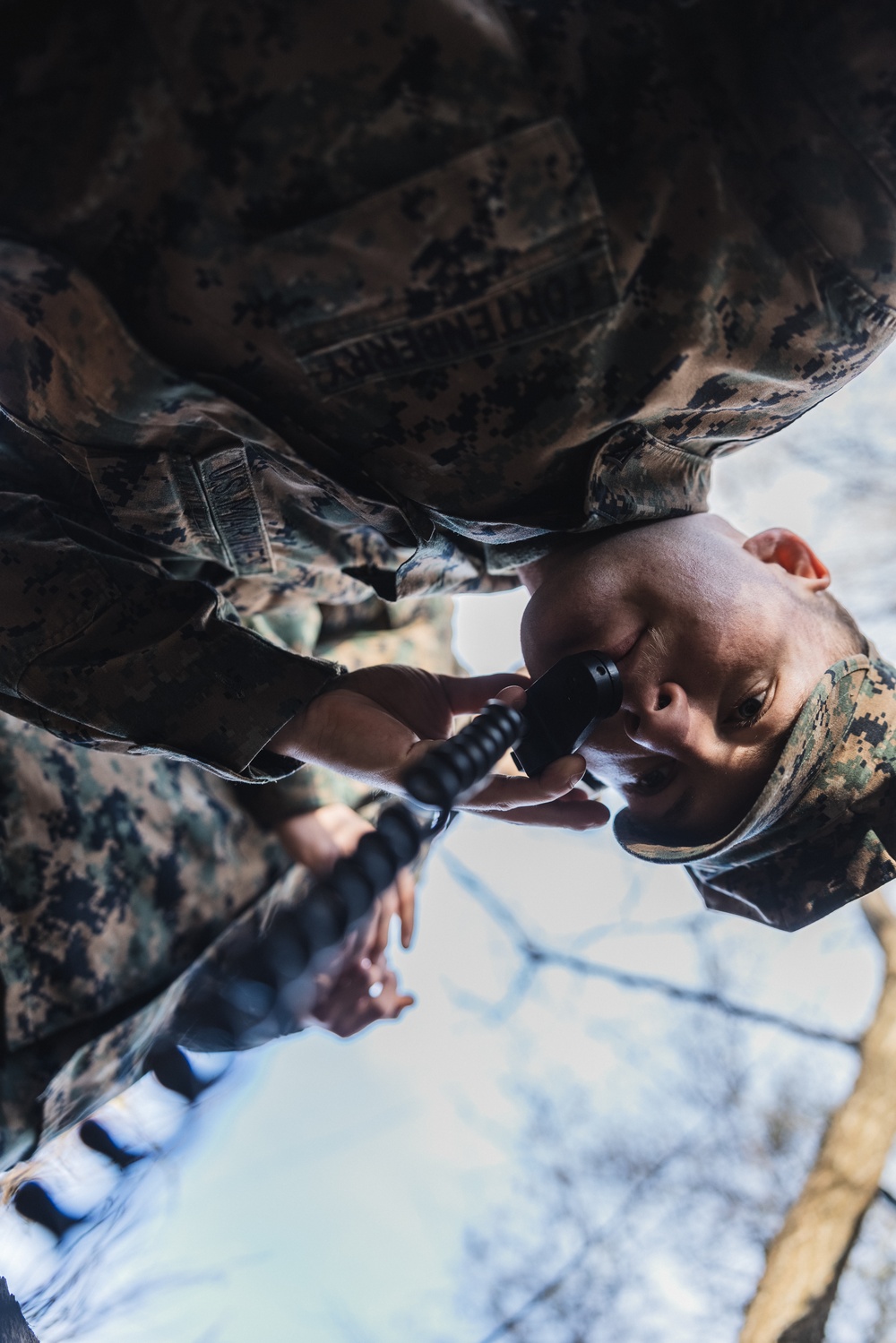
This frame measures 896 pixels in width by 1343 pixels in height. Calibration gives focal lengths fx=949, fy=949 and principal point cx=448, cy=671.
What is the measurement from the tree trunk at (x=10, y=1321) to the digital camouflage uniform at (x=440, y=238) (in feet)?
2.78

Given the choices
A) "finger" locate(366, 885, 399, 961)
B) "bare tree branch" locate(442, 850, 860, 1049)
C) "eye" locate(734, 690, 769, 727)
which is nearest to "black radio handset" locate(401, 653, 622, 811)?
"eye" locate(734, 690, 769, 727)

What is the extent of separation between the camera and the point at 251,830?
55.2 inches

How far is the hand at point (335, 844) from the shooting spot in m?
1.29

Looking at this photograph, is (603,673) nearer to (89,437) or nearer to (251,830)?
(89,437)

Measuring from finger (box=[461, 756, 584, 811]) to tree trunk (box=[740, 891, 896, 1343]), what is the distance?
1645mm

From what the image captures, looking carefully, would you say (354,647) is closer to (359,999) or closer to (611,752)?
(359,999)

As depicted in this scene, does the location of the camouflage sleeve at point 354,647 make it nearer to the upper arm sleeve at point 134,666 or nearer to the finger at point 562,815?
the upper arm sleeve at point 134,666

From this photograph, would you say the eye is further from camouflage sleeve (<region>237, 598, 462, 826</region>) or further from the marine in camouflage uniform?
camouflage sleeve (<region>237, 598, 462, 826</region>)

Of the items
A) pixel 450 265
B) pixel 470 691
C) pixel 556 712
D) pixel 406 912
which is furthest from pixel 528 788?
pixel 406 912

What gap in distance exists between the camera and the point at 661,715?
0.85 meters

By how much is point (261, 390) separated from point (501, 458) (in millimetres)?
201

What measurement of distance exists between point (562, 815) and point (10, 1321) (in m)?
0.83

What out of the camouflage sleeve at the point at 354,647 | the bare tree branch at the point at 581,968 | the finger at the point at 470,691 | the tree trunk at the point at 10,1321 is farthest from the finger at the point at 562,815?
the bare tree branch at the point at 581,968

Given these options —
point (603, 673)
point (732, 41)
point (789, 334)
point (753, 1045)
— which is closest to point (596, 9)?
point (732, 41)
